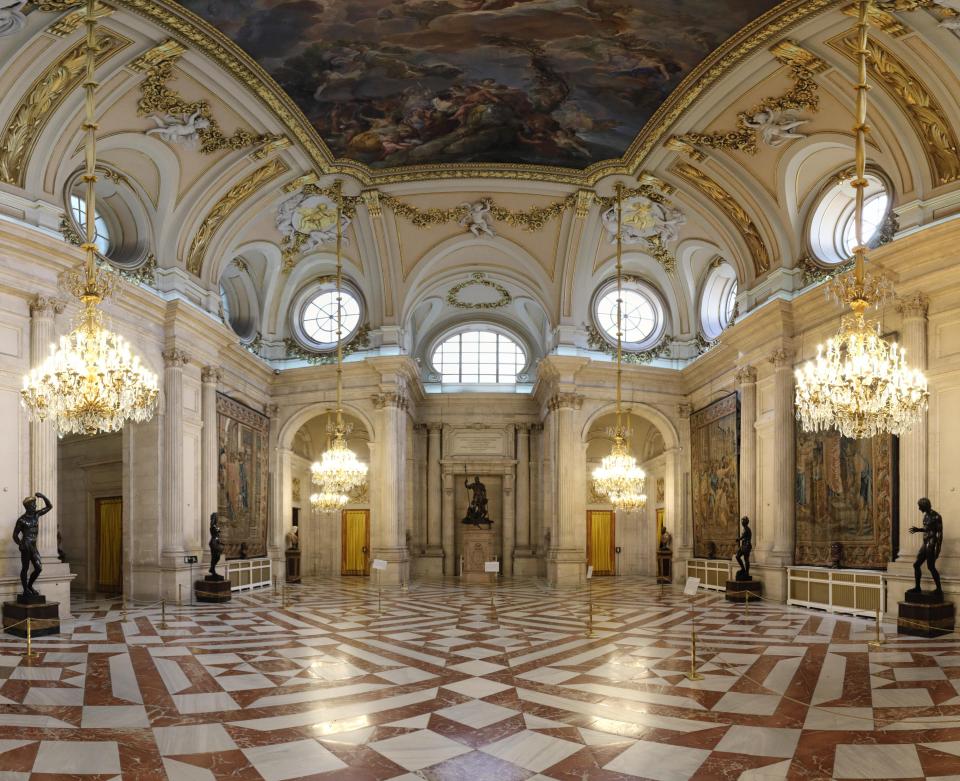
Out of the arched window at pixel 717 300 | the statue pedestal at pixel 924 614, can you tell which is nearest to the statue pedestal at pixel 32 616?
the statue pedestal at pixel 924 614

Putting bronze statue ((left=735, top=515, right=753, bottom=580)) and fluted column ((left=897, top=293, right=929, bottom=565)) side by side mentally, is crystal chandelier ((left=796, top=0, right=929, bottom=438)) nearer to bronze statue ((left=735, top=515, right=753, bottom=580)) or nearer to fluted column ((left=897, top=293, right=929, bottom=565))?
fluted column ((left=897, top=293, right=929, bottom=565))

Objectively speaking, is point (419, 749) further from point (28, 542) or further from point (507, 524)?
point (507, 524)

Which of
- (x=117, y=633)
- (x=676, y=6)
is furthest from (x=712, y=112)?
(x=117, y=633)

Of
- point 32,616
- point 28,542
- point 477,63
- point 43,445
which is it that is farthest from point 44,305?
point 477,63

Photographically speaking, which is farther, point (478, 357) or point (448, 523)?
point (478, 357)

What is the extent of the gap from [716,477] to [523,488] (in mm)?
7382

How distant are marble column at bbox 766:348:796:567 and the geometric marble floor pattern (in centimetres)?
339

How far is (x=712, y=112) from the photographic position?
15.2 metres

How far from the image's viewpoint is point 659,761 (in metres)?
5.71

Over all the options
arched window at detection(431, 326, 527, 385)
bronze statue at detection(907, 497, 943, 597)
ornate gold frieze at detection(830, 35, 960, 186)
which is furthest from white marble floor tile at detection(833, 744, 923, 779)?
arched window at detection(431, 326, 527, 385)

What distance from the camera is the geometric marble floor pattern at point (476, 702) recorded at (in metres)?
5.68

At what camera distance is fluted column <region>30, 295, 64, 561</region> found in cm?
1284

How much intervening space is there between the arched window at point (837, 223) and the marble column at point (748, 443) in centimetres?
301

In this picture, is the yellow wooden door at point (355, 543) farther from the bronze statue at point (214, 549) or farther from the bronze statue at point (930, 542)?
the bronze statue at point (930, 542)
